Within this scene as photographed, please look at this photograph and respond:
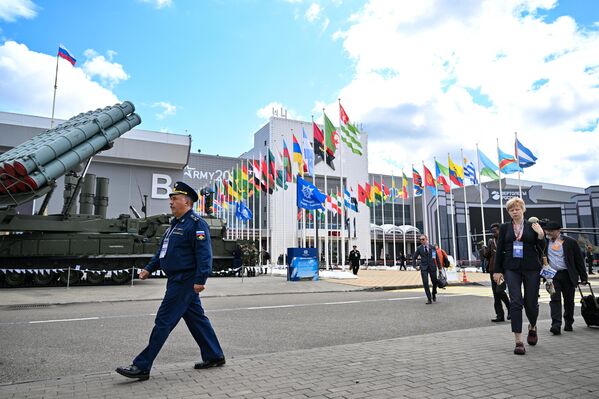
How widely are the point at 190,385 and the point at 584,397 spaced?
10.6 ft

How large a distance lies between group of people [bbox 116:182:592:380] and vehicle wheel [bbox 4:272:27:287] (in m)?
14.7

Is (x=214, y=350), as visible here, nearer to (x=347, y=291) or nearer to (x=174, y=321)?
(x=174, y=321)

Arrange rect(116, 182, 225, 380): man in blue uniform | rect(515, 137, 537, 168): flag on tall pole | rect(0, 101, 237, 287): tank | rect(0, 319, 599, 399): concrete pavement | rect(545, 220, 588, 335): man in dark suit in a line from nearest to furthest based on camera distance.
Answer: rect(0, 319, 599, 399): concrete pavement < rect(116, 182, 225, 380): man in blue uniform < rect(545, 220, 588, 335): man in dark suit < rect(0, 101, 237, 287): tank < rect(515, 137, 537, 168): flag on tall pole

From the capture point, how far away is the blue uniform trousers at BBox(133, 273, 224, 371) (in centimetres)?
401

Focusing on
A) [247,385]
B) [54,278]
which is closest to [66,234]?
[54,278]

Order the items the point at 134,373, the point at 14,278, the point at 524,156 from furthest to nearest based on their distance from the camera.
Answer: the point at 524,156 < the point at 14,278 < the point at 134,373

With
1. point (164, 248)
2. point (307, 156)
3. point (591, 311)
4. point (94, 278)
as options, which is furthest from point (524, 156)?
point (164, 248)

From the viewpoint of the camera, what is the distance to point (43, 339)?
632 cm

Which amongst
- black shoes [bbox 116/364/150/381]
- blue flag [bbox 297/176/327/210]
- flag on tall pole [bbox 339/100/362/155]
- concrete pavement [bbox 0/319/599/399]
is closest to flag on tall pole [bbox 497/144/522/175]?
flag on tall pole [bbox 339/100/362/155]

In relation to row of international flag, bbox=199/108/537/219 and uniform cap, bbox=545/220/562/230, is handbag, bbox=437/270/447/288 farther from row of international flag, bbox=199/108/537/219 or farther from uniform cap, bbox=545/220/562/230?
row of international flag, bbox=199/108/537/219

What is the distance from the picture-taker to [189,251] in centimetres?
441

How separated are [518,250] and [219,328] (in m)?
4.77

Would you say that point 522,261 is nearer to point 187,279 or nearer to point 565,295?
point 565,295

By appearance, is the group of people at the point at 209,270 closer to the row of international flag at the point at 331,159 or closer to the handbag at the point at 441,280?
the handbag at the point at 441,280
